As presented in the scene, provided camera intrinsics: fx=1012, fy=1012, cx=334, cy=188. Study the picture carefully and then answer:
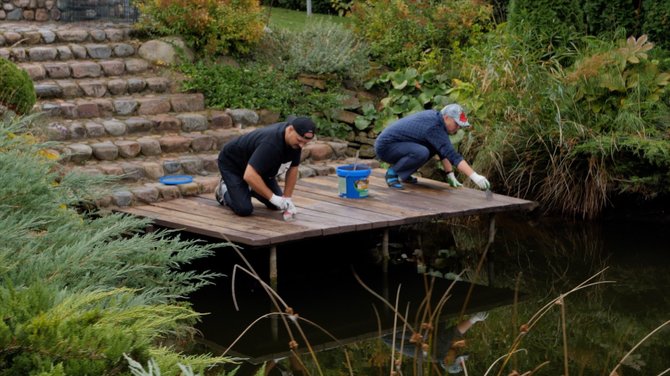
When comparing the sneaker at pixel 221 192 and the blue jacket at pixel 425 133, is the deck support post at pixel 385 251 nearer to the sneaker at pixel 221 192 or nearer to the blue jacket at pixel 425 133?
the blue jacket at pixel 425 133

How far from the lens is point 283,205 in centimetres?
860

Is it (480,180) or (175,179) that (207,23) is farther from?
(480,180)

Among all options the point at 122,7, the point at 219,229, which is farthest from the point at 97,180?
the point at 122,7

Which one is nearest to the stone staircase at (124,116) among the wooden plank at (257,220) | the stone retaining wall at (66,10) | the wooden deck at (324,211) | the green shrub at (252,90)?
the green shrub at (252,90)

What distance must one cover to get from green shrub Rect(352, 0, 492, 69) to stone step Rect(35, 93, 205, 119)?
8.62 feet

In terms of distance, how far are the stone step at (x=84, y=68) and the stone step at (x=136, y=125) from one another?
98cm

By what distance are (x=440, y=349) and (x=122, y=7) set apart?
26.9 feet

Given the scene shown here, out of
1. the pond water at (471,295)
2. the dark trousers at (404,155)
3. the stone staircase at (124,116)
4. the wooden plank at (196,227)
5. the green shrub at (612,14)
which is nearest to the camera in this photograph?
the pond water at (471,295)

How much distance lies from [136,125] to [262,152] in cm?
313

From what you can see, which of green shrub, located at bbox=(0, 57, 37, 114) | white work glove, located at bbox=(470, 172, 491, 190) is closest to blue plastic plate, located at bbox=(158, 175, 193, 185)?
green shrub, located at bbox=(0, 57, 37, 114)

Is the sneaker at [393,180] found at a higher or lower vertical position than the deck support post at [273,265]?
higher

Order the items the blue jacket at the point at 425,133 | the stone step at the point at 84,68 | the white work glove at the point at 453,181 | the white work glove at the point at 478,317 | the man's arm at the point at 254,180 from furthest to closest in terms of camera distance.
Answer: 1. the stone step at the point at 84,68
2. the white work glove at the point at 453,181
3. the blue jacket at the point at 425,133
4. the man's arm at the point at 254,180
5. the white work glove at the point at 478,317

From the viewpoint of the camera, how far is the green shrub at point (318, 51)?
12.4 m

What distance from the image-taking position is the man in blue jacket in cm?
954
